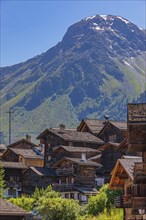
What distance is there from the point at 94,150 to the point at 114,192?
2581 centimetres

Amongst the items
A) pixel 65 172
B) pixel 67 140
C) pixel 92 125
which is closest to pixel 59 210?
pixel 65 172

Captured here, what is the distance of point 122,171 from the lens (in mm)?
49344

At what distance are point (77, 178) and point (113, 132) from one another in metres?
15.6

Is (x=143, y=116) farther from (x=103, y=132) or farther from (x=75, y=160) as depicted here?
(x=103, y=132)

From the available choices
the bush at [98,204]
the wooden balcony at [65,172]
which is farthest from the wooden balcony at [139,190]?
the wooden balcony at [65,172]

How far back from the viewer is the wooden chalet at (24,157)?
102 m

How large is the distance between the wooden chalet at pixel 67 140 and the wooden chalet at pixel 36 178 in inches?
202

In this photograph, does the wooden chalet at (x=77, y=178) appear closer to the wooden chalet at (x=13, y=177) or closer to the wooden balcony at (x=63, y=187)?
the wooden balcony at (x=63, y=187)

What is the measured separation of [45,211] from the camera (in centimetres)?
6500

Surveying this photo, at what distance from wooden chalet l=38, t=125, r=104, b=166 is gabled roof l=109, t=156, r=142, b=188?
149 ft

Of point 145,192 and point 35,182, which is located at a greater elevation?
point 35,182

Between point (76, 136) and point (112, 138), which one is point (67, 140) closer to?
point (76, 136)

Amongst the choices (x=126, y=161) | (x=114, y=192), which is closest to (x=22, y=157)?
(x=114, y=192)

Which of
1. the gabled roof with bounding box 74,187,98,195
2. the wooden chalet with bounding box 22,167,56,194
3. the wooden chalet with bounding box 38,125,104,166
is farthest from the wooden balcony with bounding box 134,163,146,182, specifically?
the wooden chalet with bounding box 38,125,104,166
